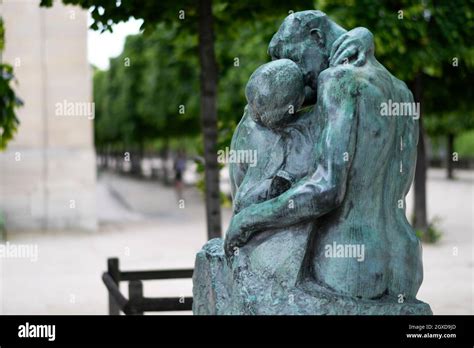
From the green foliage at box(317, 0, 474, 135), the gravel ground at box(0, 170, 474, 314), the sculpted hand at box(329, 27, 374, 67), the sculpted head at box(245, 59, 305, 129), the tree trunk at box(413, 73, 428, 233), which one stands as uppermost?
the green foliage at box(317, 0, 474, 135)

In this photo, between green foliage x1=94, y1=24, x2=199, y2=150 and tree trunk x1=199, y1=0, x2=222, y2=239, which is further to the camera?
green foliage x1=94, y1=24, x2=199, y2=150

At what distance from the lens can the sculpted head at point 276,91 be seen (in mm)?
3910

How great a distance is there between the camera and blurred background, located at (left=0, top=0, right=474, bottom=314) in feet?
28.5

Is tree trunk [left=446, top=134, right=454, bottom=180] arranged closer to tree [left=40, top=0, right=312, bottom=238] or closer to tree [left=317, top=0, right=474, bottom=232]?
tree [left=317, top=0, right=474, bottom=232]

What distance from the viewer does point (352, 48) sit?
12.9 feet

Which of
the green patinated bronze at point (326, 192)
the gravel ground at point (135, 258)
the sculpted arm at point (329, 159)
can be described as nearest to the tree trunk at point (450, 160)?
the gravel ground at point (135, 258)

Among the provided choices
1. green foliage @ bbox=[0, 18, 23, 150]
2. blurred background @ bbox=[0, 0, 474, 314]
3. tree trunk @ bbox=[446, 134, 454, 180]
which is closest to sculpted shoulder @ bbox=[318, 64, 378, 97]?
blurred background @ bbox=[0, 0, 474, 314]

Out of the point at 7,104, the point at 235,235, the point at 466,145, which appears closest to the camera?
the point at 235,235

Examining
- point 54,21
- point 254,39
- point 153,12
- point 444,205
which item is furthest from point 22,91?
point 444,205

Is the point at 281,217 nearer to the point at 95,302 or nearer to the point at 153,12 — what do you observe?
the point at 153,12

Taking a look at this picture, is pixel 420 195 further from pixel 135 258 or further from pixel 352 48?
pixel 352 48

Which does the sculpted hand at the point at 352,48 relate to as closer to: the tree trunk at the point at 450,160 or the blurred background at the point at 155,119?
the blurred background at the point at 155,119

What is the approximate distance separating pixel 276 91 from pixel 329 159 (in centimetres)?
47

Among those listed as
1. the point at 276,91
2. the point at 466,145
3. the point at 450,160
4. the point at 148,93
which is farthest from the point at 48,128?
the point at 466,145
